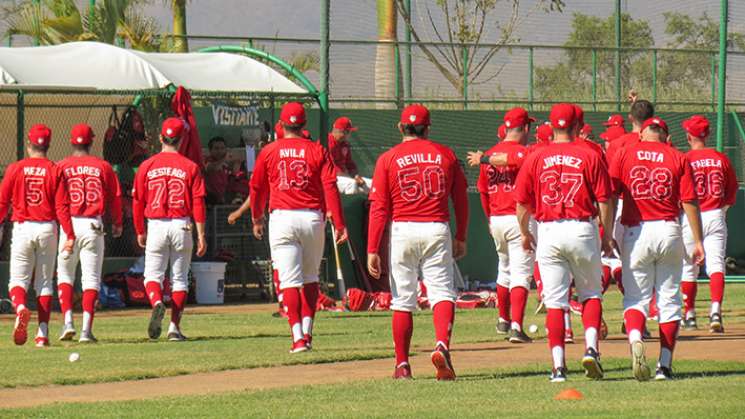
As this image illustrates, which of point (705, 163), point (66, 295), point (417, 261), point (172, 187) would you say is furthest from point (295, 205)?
point (705, 163)

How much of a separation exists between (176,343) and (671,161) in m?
5.91

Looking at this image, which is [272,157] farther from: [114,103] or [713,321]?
[114,103]

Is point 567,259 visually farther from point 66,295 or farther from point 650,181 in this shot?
A: point 66,295

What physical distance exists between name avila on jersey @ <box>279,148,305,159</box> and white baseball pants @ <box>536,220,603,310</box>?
333 centimetres

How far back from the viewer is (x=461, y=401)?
1030 centimetres

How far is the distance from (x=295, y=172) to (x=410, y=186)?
8.85ft

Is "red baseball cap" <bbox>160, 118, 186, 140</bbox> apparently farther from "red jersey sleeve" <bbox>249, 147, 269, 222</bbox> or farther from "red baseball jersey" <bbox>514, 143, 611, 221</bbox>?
"red baseball jersey" <bbox>514, 143, 611, 221</bbox>

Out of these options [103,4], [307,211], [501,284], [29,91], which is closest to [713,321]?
[501,284]

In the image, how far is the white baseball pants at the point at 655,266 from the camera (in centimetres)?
1162

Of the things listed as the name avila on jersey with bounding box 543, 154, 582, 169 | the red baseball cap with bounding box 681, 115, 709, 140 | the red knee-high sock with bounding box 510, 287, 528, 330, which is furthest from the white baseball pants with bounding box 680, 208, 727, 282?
the name avila on jersey with bounding box 543, 154, 582, 169

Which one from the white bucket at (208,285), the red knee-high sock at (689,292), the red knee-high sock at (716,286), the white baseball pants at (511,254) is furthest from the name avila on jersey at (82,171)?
the white bucket at (208,285)

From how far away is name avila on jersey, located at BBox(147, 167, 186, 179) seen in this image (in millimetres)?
15414

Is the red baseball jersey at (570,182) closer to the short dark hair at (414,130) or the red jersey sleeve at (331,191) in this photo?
the short dark hair at (414,130)

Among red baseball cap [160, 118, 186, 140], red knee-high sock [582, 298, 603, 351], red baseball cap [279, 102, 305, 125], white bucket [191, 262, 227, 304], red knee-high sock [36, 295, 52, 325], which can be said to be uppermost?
red baseball cap [279, 102, 305, 125]
